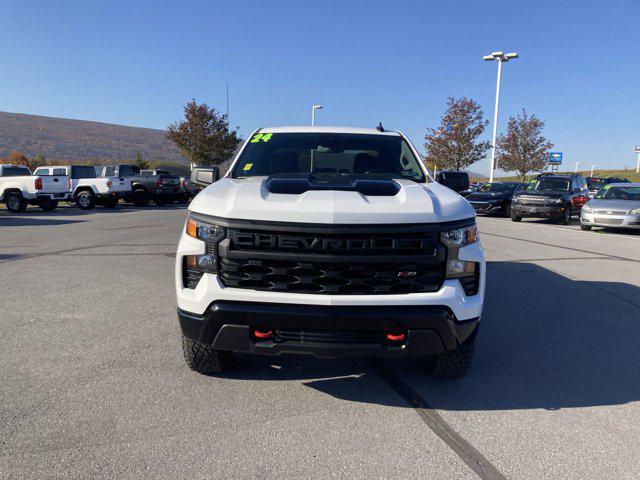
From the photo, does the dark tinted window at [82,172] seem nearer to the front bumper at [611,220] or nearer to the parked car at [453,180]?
the front bumper at [611,220]

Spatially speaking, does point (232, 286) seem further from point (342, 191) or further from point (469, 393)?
point (469, 393)

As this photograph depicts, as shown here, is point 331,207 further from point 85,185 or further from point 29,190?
point 85,185

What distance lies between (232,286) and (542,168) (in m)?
46.8

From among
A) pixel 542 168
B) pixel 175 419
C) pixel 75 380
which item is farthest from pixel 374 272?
pixel 542 168

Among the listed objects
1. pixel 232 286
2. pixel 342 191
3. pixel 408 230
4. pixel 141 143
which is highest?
pixel 141 143

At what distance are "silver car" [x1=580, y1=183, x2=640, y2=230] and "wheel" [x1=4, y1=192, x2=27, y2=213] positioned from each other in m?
20.3

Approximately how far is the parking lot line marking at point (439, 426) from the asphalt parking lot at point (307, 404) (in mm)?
11

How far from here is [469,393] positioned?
3320 millimetres

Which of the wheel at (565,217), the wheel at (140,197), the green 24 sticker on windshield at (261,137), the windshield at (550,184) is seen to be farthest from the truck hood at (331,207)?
the wheel at (140,197)

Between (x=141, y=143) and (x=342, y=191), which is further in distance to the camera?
(x=141, y=143)

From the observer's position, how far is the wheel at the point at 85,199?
20.4 m

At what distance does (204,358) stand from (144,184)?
22.1 m

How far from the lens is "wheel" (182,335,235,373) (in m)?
3.37

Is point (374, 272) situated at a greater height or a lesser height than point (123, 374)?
greater
